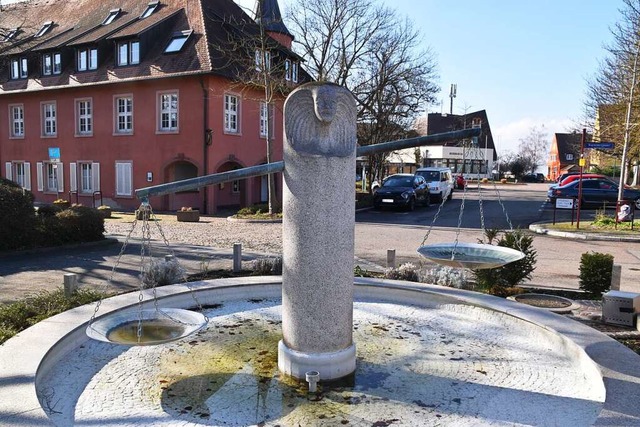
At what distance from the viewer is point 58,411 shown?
3.96m

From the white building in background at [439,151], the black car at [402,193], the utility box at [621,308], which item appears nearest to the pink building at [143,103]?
the black car at [402,193]

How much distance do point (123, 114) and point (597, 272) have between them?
1010 inches

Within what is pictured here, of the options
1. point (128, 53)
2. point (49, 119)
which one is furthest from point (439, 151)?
point (49, 119)

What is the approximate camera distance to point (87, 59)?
1172 inches

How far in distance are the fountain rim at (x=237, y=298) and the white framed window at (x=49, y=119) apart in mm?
27932

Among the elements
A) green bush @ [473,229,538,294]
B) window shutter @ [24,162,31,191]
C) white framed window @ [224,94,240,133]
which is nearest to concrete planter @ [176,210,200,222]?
white framed window @ [224,94,240,133]

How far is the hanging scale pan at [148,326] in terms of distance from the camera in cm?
442

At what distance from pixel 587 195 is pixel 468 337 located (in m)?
26.0

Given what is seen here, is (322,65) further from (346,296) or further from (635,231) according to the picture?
(346,296)

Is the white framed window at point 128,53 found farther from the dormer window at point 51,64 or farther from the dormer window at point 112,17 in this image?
the dormer window at point 51,64

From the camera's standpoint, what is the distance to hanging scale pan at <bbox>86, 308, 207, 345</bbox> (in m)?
4.42

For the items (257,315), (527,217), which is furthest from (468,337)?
(527,217)

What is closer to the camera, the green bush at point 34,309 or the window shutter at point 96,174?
the green bush at point 34,309

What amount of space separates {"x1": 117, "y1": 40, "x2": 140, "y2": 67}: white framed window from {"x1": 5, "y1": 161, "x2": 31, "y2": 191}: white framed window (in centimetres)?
950
